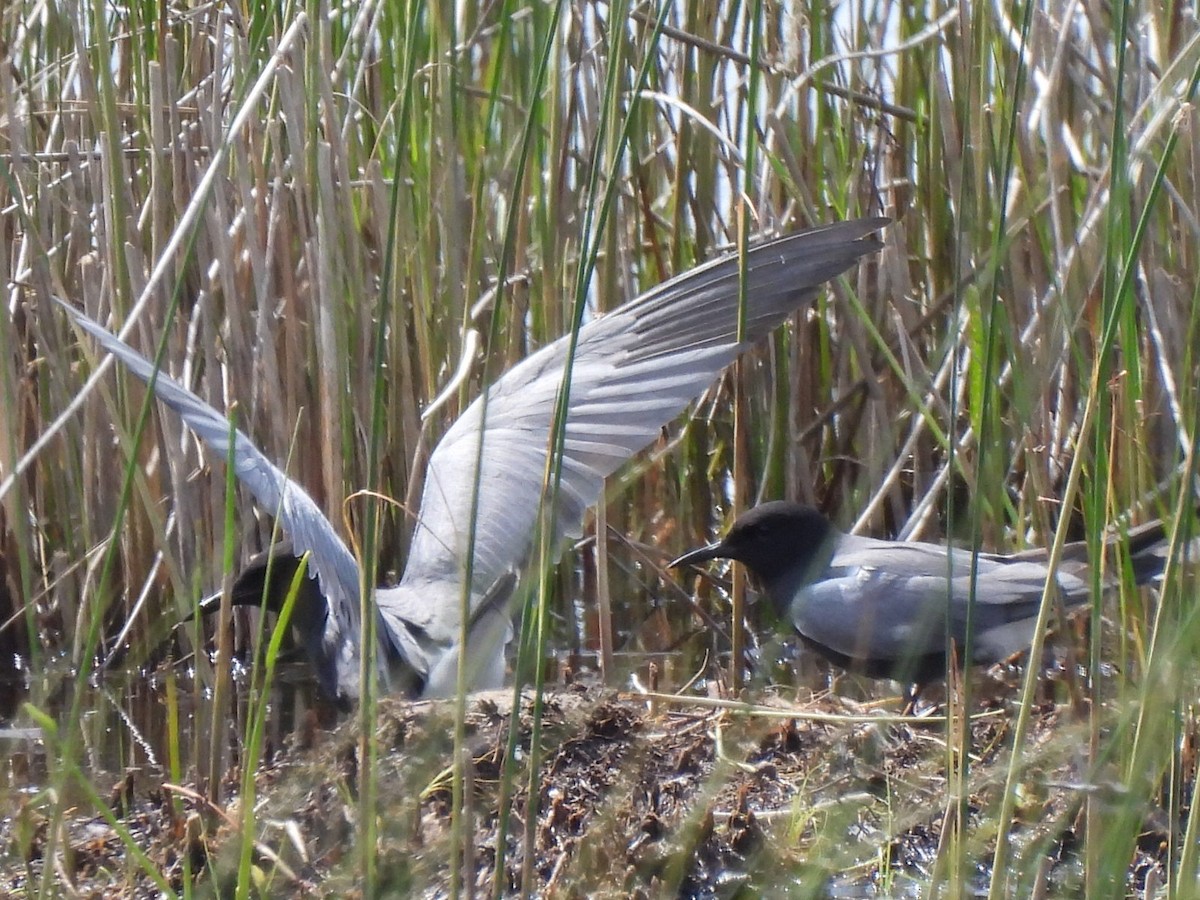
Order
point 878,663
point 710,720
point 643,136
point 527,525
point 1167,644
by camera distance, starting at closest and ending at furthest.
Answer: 1. point 1167,644
2. point 710,720
3. point 527,525
4. point 878,663
5. point 643,136

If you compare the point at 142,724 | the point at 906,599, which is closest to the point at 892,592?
the point at 906,599

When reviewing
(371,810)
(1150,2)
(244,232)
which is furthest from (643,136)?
(371,810)

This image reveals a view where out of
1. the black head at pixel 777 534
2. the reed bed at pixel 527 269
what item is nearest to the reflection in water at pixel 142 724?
the reed bed at pixel 527 269

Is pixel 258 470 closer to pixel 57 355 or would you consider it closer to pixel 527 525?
pixel 527 525

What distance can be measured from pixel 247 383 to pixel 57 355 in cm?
44

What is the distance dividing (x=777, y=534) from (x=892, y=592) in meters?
0.37

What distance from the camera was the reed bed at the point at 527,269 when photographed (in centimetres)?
283

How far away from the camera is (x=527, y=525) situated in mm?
3014

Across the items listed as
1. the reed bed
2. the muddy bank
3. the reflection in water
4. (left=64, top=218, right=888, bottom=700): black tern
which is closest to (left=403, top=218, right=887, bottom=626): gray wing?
(left=64, top=218, right=888, bottom=700): black tern

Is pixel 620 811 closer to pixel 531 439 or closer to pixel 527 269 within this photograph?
pixel 531 439

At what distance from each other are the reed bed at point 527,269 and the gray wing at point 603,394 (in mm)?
123

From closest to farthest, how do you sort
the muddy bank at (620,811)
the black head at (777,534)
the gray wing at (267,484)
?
1. the muddy bank at (620,811)
2. the gray wing at (267,484)
3. the black head at (777,534)

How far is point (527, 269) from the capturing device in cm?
362

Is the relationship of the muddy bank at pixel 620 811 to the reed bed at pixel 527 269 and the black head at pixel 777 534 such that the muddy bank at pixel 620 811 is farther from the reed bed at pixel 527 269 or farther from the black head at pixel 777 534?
the black head at pixel 777 534
